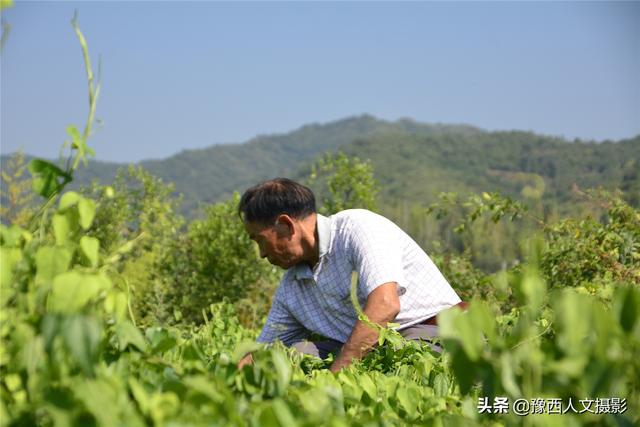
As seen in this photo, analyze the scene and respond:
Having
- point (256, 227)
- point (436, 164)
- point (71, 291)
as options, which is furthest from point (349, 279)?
point (436, 164)

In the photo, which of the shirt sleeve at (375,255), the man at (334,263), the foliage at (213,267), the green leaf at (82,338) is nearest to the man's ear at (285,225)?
the man at (334,263)

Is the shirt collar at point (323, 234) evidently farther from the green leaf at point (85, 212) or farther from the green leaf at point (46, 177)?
the green leaf at point (85, 212)

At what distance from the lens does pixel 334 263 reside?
3764 mm

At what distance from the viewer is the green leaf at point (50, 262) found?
1.26m

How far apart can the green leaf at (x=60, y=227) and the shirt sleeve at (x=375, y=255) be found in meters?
2.06

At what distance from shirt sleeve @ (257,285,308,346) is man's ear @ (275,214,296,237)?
454 mm

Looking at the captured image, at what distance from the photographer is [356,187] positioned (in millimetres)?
10453

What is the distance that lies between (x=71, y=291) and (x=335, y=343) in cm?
277

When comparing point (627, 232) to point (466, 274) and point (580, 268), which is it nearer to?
point (580, 268)

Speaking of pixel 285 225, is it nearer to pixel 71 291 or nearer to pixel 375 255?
pixel 375 255

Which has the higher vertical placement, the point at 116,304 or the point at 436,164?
the point at 436,164

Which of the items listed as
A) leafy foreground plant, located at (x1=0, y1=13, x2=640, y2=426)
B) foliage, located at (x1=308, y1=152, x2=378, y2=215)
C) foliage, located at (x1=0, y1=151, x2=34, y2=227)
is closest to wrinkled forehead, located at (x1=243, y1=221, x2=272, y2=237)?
leafy foreground plant, located at (x1=0, y1=13, x2=640, y2=426)

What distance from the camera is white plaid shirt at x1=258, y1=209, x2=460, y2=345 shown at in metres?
3.46

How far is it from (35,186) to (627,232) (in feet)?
13.4
